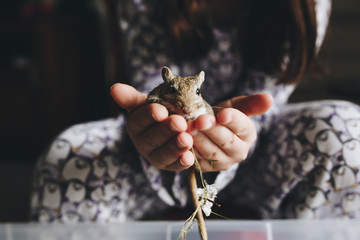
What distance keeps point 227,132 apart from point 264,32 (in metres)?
0.42

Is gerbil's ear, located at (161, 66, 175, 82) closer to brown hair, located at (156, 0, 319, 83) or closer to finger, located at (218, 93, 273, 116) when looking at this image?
finger, located at (218, 93, 273, 116)

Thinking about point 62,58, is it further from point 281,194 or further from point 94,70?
point 281,194

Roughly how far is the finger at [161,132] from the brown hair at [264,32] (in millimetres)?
358

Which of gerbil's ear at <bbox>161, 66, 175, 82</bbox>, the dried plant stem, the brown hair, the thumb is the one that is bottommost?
the dried plant stem

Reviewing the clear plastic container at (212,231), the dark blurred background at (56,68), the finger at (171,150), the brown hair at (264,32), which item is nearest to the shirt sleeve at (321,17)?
the brown hair at (264,32)

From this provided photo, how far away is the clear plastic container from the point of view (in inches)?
20.5

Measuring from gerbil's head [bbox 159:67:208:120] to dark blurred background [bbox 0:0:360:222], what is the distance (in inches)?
45.8

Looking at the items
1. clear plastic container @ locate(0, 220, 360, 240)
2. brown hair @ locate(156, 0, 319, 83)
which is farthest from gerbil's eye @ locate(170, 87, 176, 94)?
brown hair @ locate(156, 0, 319, 83)

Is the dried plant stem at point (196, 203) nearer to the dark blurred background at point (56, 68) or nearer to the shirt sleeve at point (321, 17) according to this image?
the shirt sleeve at point (321, 17)

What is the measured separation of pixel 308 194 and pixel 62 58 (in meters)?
1.37

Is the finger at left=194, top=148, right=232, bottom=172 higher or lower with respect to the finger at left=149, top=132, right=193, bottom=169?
lower

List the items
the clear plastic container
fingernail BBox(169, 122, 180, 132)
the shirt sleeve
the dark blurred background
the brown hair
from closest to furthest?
fingernail BBox(169, 122, 180, 132) < the clear plastic container < the brown hair < the shirt sleeve < the dark blurred background

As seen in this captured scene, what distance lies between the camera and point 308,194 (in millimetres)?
→ 602

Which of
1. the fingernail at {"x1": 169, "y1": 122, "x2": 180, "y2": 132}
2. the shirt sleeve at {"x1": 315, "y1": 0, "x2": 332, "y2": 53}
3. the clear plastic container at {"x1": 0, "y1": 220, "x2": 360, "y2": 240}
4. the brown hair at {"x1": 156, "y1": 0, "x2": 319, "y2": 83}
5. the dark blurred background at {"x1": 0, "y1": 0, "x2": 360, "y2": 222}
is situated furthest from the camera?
the dark blurred background at {"x1": 0, "y1": 0, "x2": 360, "y2": 222}
